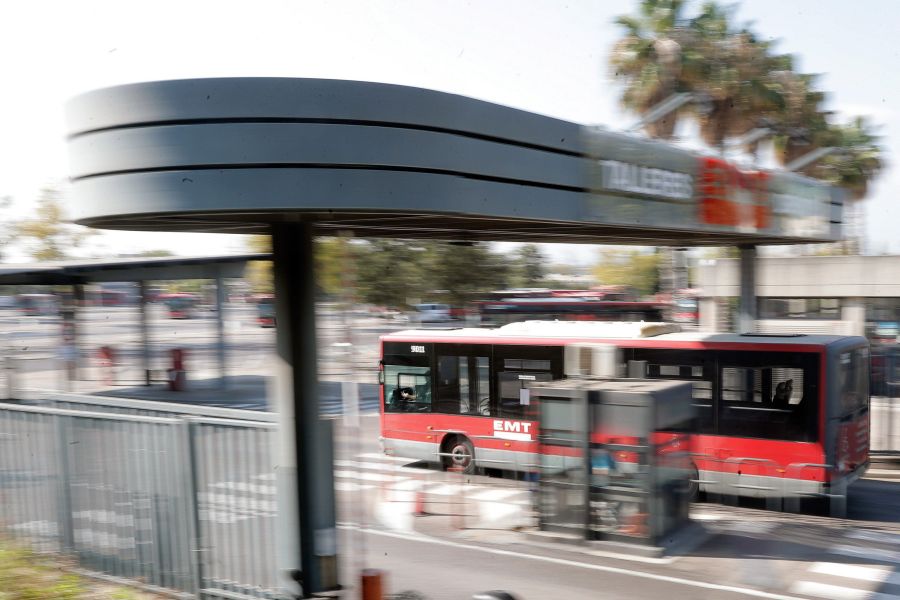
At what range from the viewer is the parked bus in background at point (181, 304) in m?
62.3

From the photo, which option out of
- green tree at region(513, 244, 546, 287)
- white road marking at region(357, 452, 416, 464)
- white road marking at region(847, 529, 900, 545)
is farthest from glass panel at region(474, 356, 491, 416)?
green tree at region(513, 244, 546, 287)

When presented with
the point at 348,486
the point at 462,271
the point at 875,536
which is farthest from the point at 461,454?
the point at 462,271

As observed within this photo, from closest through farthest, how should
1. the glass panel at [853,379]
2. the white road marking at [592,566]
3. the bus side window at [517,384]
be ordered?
the white road marking at [592,566]
the glass panel at [853,379]
the bus side window at [517,384]

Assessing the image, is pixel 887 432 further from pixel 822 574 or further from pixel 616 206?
pixel 616 206

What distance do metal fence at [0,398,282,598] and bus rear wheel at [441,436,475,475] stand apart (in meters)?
8.66

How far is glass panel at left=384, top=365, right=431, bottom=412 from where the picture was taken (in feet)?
56.3

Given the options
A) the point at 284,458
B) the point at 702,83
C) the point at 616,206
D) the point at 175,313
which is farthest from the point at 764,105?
the point at 175,313

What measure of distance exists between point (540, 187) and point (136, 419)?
15.5 ft

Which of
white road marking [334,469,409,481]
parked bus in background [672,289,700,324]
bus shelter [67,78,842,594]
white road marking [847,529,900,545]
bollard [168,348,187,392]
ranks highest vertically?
bus shelter [67,78,842,594]

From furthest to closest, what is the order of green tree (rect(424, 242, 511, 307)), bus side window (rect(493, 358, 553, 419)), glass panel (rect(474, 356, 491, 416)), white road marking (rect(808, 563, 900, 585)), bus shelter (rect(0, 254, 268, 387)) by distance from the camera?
green tree (rect(424, 242, 511, 307)) < bus shelter (rect(0, 254, 268, 387)) < glass panel (rect(474, 356, 491, 416)) < bus side window (rect(493, 358, 553, 419)) < white road marking (rect(808, 563, 900, 585))

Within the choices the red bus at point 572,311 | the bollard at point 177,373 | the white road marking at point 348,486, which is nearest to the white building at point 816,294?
the red bus at point 572,311

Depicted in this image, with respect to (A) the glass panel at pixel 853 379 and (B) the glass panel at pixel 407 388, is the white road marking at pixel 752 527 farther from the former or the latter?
(B) the glass panel at pixel 407 388

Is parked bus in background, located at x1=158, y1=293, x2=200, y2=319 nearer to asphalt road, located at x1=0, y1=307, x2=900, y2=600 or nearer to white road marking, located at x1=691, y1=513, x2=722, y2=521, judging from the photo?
asphalt road, located at x1=0, y1=307, x2=900, y2=600

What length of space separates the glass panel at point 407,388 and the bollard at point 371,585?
964 centimetres
